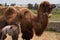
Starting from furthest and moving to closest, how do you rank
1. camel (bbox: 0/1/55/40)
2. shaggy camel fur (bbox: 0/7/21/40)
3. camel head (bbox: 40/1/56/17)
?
camel head (bbox: 40/1/56/17)
camel (bbox: 0/1/55/40)
shaggy camel fur (bbox: 0/7/21/40)

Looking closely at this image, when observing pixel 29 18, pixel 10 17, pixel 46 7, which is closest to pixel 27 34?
pixel 29 18

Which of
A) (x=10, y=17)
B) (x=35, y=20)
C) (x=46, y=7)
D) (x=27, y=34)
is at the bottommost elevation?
(x=27, y=34)

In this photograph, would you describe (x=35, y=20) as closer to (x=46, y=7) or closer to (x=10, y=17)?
(x=46, y=7)

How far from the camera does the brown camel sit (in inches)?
300

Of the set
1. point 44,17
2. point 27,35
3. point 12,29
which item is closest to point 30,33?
point 27,35

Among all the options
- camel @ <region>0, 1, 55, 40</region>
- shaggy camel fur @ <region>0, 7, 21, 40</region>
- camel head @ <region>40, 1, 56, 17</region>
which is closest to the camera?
shaggy camel fur @ <region>0, 7, 21, 40</region>

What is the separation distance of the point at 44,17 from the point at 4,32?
1.93 m

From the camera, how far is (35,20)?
783 cm

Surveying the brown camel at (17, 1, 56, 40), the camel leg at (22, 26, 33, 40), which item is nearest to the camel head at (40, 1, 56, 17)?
the brown camel at (17, 1, 56, 40)

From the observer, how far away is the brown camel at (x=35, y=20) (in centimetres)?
762

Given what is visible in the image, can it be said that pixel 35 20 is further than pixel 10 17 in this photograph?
Yes

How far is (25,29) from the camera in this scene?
7.61 metres

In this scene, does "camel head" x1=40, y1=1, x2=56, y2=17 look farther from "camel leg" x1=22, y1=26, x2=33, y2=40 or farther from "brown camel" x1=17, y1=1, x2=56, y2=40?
"camel leg" x1=22, y1=26, x2=33, y2=40

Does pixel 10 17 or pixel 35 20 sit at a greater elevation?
pixel 10 17
